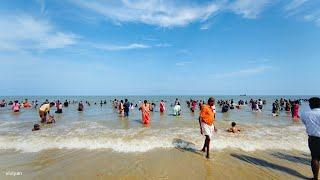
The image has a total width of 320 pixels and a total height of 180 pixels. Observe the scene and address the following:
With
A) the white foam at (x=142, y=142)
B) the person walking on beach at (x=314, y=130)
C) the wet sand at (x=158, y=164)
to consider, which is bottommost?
the wet sand at (x=158, y=164)

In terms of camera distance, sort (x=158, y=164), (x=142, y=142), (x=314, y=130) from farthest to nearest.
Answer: (x=142, y=142) → (x=158, y=164) → (x=314, y=130)

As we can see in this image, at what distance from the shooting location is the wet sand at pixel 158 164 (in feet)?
20.2

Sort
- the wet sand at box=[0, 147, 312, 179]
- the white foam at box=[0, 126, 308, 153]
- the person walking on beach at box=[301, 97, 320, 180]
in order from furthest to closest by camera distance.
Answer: the white foam at box=[0, 126, 308, 153] < the wet sand at box=[0, 147, 312, 179] < the person walking on beach at box=[301, 97, 320, 180]

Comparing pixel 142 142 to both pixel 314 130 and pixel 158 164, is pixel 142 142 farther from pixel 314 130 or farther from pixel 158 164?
pixel 314 130

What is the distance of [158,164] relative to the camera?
273 inches

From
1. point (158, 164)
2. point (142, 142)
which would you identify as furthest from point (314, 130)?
point (142, 142)

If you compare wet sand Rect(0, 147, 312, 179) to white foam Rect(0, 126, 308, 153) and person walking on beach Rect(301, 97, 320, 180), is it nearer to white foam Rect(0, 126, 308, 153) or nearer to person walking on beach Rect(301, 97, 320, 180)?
white foam Rect(0, 126, 308, 153)

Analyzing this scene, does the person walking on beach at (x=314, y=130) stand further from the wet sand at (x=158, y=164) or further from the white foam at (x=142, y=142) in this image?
the white foam at (x=142, y=142)

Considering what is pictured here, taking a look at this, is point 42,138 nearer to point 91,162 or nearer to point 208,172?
point 91,162

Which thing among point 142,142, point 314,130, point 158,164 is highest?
point 314,130

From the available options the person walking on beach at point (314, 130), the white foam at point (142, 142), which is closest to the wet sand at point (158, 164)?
the white foam at point (142, 142)

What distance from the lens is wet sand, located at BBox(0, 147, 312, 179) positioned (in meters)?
6.15

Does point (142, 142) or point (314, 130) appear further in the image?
point (142, 142)

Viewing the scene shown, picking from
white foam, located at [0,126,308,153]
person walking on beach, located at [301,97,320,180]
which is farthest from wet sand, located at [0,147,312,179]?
person walking on beach, located at [301,97,320,180]
